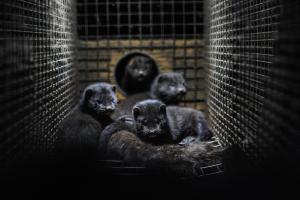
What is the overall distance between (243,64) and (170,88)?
4.39 feet

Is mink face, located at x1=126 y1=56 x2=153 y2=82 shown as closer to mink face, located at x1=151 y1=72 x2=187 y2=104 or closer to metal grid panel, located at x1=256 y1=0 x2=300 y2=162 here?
mink face, located at x1=151 y1=72 x2=187 y2=104

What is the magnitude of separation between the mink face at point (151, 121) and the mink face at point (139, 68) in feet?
3.77

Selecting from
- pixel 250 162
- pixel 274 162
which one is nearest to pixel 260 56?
pixel 250 162

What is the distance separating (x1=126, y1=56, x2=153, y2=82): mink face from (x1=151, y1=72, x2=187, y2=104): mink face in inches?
15.1

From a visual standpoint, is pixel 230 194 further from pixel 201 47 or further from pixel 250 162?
pixel 201 47

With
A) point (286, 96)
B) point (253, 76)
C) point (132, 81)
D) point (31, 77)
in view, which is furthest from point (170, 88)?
point (286, 96)

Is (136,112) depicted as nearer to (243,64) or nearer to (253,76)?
(243,64)

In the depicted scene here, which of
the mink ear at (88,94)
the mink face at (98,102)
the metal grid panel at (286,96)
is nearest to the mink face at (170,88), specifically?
the mink face at (98,102)

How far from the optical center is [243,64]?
8.19 ft

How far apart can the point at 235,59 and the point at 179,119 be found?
869mm

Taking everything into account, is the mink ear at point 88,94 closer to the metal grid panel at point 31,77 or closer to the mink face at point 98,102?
the mink face at point 98,102

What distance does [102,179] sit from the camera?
1.95m

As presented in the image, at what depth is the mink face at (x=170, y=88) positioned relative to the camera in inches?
149

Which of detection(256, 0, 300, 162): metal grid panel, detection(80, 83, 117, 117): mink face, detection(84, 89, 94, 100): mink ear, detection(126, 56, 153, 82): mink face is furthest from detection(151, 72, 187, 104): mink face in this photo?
detection(256, 0, 300, 162): metal grid panel
